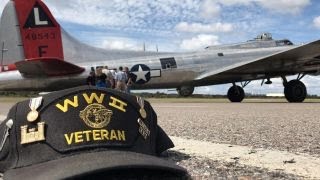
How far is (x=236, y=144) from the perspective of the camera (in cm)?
529

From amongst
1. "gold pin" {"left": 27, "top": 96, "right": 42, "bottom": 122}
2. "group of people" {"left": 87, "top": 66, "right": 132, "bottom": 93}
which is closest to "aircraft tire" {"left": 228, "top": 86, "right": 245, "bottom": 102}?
"group of people" {"left": 87, "top": 66, "right": 132, "bottom": 93}

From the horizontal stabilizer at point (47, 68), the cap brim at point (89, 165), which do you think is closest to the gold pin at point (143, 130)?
the cap brim at point (89, 165)

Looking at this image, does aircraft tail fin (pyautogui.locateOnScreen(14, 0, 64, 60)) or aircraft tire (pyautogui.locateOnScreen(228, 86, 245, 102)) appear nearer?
aircraft tail fin (pyautogui.locateOnScreen(14, 0, 64, 60))

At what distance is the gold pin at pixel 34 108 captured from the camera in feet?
6.88

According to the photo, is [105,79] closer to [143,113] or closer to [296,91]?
[143,113]

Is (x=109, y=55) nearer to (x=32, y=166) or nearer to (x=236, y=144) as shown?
(x=236, y=144)

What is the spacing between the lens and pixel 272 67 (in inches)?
839

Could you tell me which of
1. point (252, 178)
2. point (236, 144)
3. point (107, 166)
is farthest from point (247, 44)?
point (107, 166)

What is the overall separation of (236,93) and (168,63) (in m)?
4.16

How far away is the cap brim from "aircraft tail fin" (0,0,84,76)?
60.0ft

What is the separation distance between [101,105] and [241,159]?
224cm

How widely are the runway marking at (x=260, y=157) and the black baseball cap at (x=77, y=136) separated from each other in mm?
1634

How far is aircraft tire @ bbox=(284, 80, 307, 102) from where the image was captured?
20.2m

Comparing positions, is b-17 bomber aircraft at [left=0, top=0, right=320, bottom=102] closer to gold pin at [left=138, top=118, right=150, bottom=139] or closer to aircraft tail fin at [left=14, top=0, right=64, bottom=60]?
aircraft tail fin at [left=14, top=0, right=64, bottom=60]
